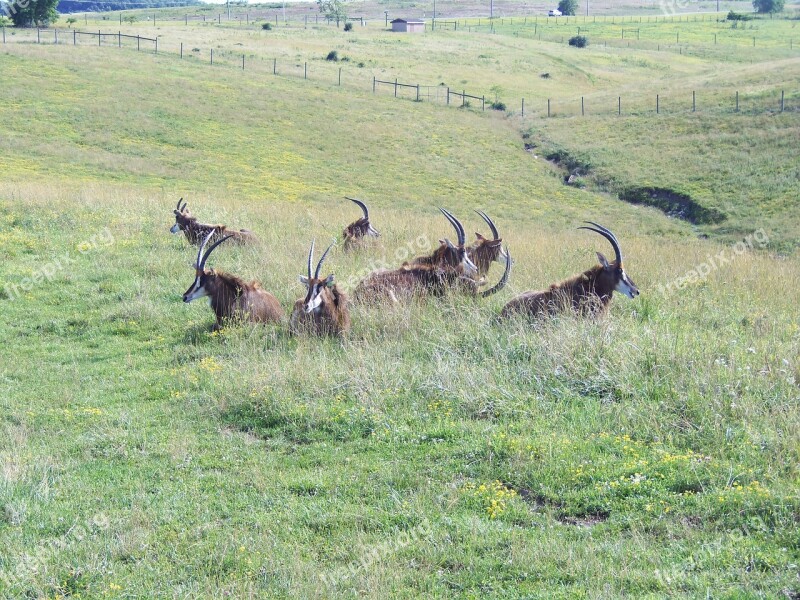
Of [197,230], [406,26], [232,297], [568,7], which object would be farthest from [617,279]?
[568,7]

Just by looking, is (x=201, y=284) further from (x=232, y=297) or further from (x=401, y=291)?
(x=401, y=291)

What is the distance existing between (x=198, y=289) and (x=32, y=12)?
255ft

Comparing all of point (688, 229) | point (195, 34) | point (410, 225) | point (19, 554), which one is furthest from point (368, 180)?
point (195, 34)

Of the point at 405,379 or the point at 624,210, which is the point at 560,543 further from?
the point at 624,210

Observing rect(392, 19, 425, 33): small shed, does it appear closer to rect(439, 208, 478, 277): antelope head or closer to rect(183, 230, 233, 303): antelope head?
rect(439, 208, 478, 277): antelope head

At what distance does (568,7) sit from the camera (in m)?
172

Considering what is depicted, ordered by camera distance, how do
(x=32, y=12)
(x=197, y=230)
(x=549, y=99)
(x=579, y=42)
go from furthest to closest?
(x=579, y=42), (x=32, y=12), (x=549, y=99), (x=197, y=230)

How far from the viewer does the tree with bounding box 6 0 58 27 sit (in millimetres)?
77750

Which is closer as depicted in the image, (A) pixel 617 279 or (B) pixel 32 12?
(A) pixel 617 279

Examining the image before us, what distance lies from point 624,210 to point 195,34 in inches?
2493

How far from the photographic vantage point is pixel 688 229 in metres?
33.3

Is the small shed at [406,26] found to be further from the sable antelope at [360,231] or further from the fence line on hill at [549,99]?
the sable antelope at [360,231]

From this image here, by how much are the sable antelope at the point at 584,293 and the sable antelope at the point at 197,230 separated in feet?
24.2

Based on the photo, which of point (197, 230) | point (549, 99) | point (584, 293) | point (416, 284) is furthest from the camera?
point (549, 99)
